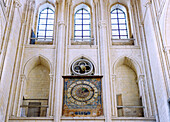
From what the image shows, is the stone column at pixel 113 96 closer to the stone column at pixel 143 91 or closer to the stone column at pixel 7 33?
the stone column at pixel 143 91

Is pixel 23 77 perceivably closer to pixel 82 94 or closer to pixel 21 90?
pixel 21 90

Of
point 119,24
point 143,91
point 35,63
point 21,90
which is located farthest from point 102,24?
point 21,90

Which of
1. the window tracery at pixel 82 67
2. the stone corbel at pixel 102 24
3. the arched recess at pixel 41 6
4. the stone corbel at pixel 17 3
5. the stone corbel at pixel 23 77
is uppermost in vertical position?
the arched recess at pixel 41 6

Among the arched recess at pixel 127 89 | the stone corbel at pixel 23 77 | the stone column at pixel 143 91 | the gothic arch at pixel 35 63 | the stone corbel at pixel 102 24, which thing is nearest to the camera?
the stone column at pixel 143 91

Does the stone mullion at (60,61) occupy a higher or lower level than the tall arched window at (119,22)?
lower

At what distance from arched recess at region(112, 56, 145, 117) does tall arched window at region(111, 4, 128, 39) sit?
198 cm

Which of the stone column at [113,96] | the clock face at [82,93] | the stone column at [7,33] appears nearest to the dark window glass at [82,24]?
the stone column at [113,96]

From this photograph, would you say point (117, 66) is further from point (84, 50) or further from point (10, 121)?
point (10, 121)

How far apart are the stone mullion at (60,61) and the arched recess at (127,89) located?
2.26 meters

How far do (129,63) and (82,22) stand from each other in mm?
3693

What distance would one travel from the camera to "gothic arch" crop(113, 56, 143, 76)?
1248 centimetres

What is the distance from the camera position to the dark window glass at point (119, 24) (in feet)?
47.3

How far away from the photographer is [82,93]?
38.2 feet

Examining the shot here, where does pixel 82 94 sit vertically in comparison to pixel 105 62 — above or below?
below
